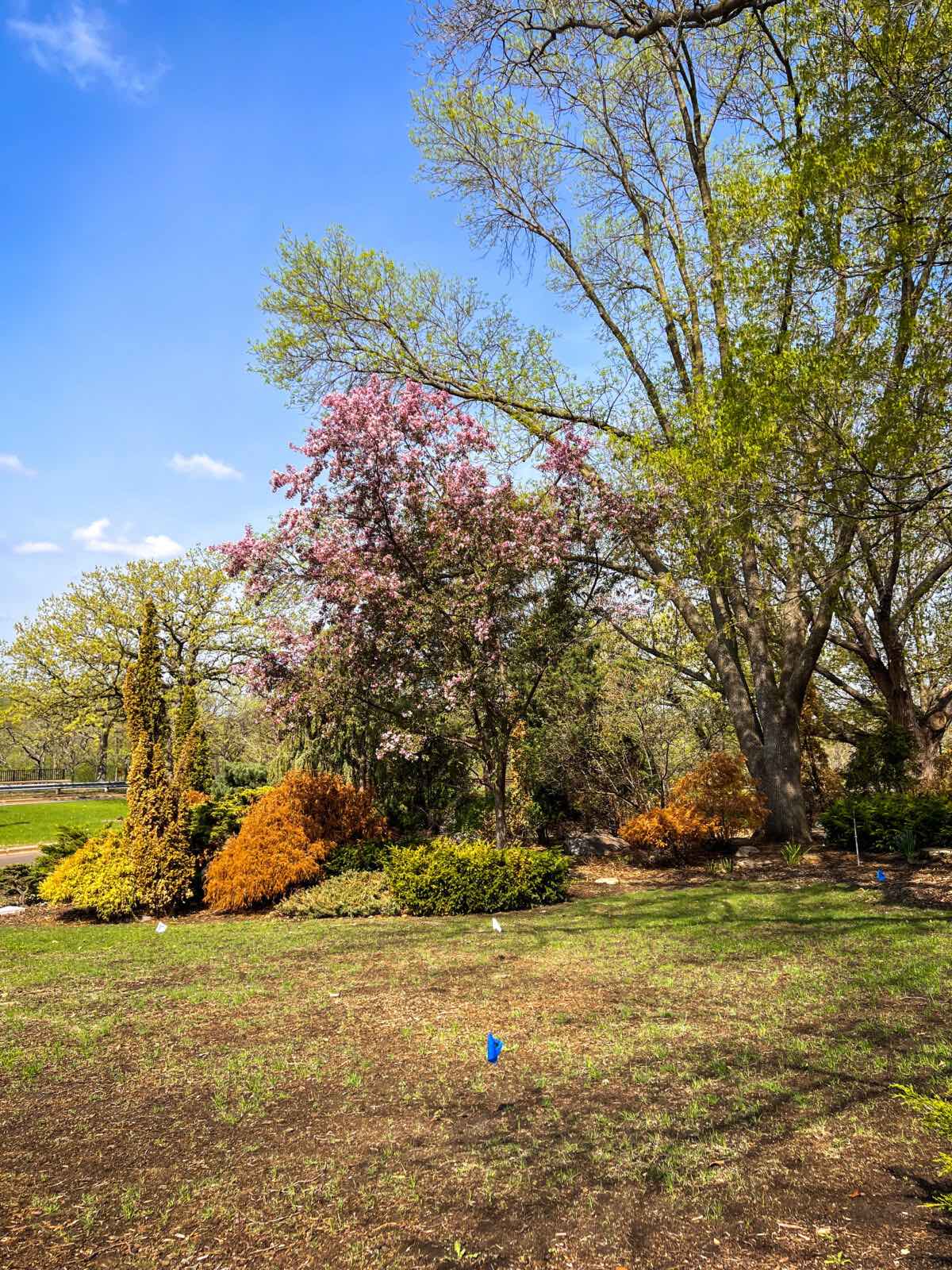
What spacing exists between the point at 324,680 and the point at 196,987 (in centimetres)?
543

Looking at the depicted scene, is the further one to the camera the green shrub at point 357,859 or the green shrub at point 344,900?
the green shrub at point 357,859

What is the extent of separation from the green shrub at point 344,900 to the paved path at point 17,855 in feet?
27.7

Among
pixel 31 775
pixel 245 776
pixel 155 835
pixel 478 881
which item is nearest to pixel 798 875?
pixel 478 881

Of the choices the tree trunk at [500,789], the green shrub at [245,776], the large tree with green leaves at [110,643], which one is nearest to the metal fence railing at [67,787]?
the large tree with green leaves at [110,643]

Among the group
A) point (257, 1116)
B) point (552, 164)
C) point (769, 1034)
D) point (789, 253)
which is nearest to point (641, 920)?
point (769, 1034)

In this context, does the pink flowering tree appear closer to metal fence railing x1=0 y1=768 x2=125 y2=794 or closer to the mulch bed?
the mulch bed

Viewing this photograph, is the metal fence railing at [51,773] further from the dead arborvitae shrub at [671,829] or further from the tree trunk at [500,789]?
the dead arborvitae shrub at [671,829]

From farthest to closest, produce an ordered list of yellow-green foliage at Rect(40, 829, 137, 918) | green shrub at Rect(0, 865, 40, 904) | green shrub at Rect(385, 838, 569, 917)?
1. green shrub at Rect(0, 865, 40, 904)
2. yellow-green foliage at Rect(40, 829, 137, 918)
3. green shrub at Rect(385, 838, 569, 917)

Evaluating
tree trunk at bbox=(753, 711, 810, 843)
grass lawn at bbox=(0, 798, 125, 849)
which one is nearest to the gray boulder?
tree trunk at bbox=(753, 711, 810, 843)

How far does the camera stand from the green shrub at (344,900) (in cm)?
995

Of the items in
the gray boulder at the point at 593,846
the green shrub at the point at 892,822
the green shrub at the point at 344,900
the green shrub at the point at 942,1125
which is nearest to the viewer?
the green shrub at the point at 942,1125

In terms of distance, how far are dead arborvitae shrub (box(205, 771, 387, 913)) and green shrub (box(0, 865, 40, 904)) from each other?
3223 millimetres

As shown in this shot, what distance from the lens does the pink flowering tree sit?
→ 35.0 feet

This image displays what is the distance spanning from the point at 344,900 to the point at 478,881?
1790 mm
